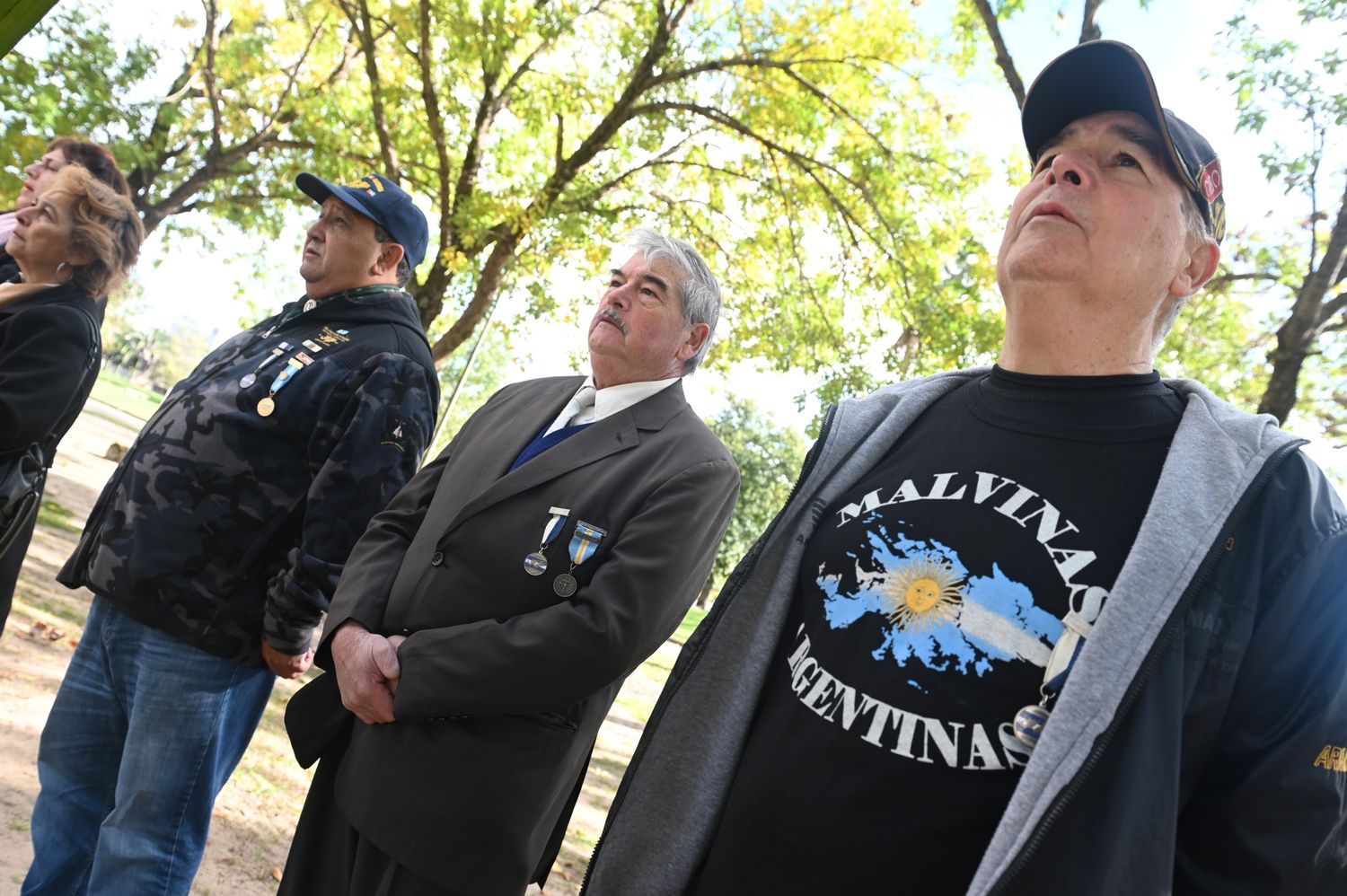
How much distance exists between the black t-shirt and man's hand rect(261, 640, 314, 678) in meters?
1.64

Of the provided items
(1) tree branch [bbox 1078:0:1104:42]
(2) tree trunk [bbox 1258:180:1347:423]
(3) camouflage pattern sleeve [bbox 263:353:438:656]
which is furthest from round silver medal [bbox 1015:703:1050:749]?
(2) tree trunk [bbox 1258:180:1347:423]

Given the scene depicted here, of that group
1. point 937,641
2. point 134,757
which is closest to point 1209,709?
point 937,641

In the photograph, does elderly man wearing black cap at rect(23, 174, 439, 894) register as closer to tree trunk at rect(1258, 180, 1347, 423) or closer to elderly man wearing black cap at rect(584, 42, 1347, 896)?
elderly man wearing black cap at rect(584, 42, 1347, 896)

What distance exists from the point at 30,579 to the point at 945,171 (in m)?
8.51

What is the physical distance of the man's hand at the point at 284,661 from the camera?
112 inches

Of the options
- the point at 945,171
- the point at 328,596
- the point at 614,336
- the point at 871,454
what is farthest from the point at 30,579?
the point at 945,171

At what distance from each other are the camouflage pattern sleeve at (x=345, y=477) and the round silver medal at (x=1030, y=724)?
6.59 feet

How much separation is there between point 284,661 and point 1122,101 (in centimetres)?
258

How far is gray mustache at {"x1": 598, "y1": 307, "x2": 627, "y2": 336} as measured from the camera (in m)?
2.94

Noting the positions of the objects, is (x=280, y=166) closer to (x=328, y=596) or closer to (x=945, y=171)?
(x=945, y=171)

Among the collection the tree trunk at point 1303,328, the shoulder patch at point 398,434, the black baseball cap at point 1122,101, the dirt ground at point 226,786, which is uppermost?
the tree trunk at point 1303,328

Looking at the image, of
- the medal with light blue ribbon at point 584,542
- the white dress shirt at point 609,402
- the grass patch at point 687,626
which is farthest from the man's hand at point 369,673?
the grass patch at point 687,626

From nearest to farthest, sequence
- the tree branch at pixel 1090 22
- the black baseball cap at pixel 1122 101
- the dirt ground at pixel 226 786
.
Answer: the black baseball cap at pixel 1122 101, the dirt ground at pixel 226 786, the tree branch at pixel 1090 22

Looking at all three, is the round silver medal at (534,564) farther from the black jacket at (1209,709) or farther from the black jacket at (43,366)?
the black jacket at (43,366)
